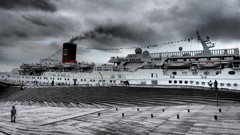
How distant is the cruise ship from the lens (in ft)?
97.3

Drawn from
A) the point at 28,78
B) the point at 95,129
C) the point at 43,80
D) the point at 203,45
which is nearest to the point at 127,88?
the point at 95,129

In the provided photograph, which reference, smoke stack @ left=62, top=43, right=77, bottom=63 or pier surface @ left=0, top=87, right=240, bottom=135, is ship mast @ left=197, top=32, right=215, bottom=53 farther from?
smoke stack @ left=62, top=43, right=77, bottom=63

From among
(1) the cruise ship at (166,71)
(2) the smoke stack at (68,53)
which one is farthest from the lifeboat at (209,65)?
(2) the smoke stack at (68,53)

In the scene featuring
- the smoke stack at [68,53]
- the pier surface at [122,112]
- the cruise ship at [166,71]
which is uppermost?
Result: the smoke stack at [68,53]

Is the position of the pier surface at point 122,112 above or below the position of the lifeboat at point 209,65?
below

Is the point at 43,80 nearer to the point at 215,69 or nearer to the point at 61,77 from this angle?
the point at 61,77

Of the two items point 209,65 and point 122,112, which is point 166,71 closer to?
point 209,65

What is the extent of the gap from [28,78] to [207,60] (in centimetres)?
4795

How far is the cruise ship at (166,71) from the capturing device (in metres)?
29.7

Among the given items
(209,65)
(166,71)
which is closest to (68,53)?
(166,71)

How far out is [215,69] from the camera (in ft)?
102

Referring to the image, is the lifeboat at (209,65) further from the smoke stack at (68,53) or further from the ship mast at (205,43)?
the smoke stack at (68,53)

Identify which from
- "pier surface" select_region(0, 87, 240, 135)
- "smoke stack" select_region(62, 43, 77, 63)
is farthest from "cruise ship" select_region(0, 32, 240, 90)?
"smoke stack" select_region(62, 43, 77, 63)

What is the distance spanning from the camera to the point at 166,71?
35094 millimetres
